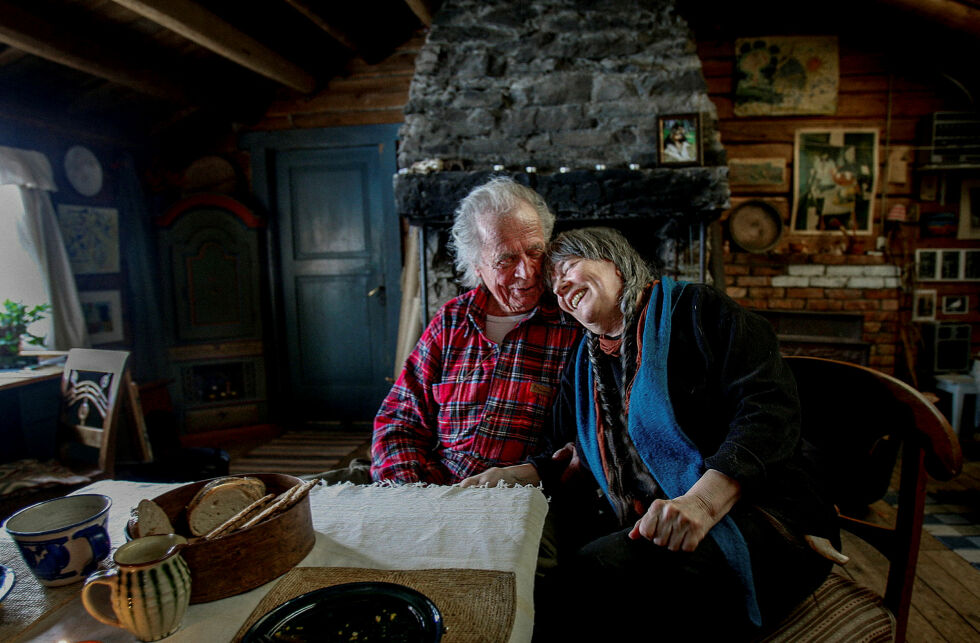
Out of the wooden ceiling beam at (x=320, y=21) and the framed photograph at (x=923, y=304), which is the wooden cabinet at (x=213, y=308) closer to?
the wooden ceiling beam at (x=320, y=21)

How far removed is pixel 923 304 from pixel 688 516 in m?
3.94

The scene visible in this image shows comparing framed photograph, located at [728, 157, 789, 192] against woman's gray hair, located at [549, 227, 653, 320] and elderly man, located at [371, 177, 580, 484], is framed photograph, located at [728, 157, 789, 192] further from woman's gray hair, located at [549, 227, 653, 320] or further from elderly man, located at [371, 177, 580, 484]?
woman's gray hair, located at [549, 227, 653, 320]

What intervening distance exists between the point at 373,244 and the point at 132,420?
81.5 inches

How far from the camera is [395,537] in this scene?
88 centimetres

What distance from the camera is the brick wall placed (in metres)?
3.82

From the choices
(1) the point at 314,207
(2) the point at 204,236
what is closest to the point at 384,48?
(1) the point at 314,207

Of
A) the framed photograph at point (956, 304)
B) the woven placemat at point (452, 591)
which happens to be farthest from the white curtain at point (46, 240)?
the framed photograph at point (956, 304)

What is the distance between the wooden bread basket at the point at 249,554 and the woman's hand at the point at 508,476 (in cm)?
53

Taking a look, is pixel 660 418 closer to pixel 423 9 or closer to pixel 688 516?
pixel 688 516

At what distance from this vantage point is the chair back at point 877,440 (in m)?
0.99

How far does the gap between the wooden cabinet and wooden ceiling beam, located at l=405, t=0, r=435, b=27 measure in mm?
1764

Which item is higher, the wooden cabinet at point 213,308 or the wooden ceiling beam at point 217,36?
the wooden ceiling beam at point 217,36

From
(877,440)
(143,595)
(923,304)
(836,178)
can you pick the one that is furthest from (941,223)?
(143,595)

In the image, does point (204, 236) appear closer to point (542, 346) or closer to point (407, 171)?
point (407, 171)
